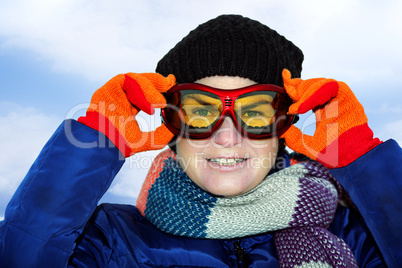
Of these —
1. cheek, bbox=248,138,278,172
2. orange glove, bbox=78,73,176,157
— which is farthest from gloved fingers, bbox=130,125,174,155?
cheek, bbox=248,138,278,172

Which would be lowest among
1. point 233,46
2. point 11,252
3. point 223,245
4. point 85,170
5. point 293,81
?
point 223,245

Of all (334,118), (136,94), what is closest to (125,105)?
(136,94)

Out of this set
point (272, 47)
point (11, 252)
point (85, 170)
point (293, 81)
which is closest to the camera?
point (11, 252)

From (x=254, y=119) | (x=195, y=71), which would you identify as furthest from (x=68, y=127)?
(x=254, y=119)

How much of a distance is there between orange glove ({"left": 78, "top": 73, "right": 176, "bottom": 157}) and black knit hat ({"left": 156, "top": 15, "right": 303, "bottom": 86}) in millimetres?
150

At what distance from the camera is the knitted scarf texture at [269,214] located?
1799 mm

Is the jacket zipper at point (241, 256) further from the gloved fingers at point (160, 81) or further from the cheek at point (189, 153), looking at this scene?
the gloved fingers at point (160, 81)

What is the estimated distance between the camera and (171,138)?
1929 mm

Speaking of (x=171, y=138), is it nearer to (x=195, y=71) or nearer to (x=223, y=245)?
(x=195, y=71)

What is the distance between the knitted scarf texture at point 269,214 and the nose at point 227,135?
0.92ft

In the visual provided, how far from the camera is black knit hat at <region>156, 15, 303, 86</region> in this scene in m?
1.81

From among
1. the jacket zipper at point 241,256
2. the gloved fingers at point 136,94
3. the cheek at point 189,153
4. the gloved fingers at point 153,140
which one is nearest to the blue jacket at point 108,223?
the jacket zipper at point 241,256

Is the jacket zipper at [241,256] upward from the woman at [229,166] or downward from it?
downward

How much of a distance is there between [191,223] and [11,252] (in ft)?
2.52
